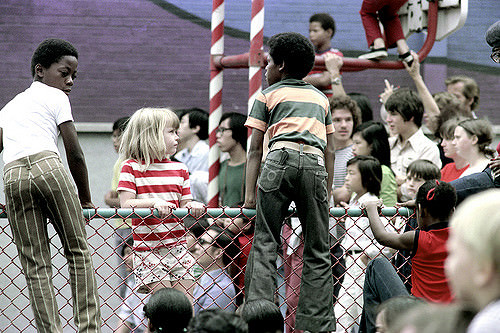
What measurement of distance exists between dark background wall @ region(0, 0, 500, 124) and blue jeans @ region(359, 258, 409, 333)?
17.4 feet

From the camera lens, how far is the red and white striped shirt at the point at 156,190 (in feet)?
15.4

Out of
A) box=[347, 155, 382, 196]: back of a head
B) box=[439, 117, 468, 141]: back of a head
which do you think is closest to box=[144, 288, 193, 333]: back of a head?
box=[347, 155, 382, 196]: back of a head

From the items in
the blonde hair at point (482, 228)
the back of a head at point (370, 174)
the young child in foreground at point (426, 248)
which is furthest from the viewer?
the back of a head at point (370, 174)

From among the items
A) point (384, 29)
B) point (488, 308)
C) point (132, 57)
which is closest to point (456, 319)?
point (488, 308)

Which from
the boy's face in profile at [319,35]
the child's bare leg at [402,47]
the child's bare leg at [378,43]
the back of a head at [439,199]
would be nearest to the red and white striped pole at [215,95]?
the boy's face in profile at [319,35]

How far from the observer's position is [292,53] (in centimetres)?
445

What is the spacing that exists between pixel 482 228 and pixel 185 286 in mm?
2962

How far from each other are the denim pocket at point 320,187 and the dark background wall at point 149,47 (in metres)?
5.11

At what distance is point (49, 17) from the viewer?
363 inches

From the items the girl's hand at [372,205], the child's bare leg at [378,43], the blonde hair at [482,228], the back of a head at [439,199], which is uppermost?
the blonde hair at [482,228]

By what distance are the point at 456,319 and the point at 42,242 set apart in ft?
8.43

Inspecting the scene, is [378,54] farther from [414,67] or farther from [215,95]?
[215,95]

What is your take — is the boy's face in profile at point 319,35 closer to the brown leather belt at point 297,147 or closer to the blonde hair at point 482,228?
the brown leather belt at point 297,147

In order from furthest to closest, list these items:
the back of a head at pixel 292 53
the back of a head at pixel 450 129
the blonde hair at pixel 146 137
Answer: the back of a head at pixel 450 129
the blonde hair at pixel 146 137
the back of a head at pixel 292 53
